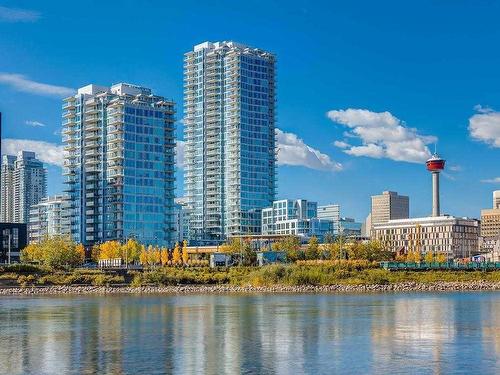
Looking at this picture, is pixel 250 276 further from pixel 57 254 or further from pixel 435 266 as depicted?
pixel 57 254

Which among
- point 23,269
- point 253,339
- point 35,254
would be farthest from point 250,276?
point 253,339

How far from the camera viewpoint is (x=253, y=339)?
57.3 meters

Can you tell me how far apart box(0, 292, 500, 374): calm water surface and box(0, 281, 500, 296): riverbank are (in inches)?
1570

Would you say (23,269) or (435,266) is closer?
(23,269)

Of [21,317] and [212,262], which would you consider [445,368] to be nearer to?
[21,317]

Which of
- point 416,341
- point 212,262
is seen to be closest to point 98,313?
point 416,341

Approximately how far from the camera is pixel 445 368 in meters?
43.3

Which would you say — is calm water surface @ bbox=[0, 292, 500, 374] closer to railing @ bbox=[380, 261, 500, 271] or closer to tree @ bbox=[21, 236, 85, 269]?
railing @ bbox=[380, 261, 500, 271]

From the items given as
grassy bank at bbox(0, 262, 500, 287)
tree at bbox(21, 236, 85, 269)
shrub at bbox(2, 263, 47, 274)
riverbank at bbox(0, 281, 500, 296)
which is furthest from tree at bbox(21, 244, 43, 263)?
riverbank at bbox(0, 281, 500, 296)

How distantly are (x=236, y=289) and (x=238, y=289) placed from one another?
0.36 m

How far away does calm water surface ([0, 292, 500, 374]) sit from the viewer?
44.7 metres

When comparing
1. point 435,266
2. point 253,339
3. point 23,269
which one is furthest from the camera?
point 435,266

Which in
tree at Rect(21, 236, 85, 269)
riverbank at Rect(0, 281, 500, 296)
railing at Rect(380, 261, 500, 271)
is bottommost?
riverbank at Rect(0, 281, 500, 296)

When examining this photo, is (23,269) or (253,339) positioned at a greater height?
(23,269)
